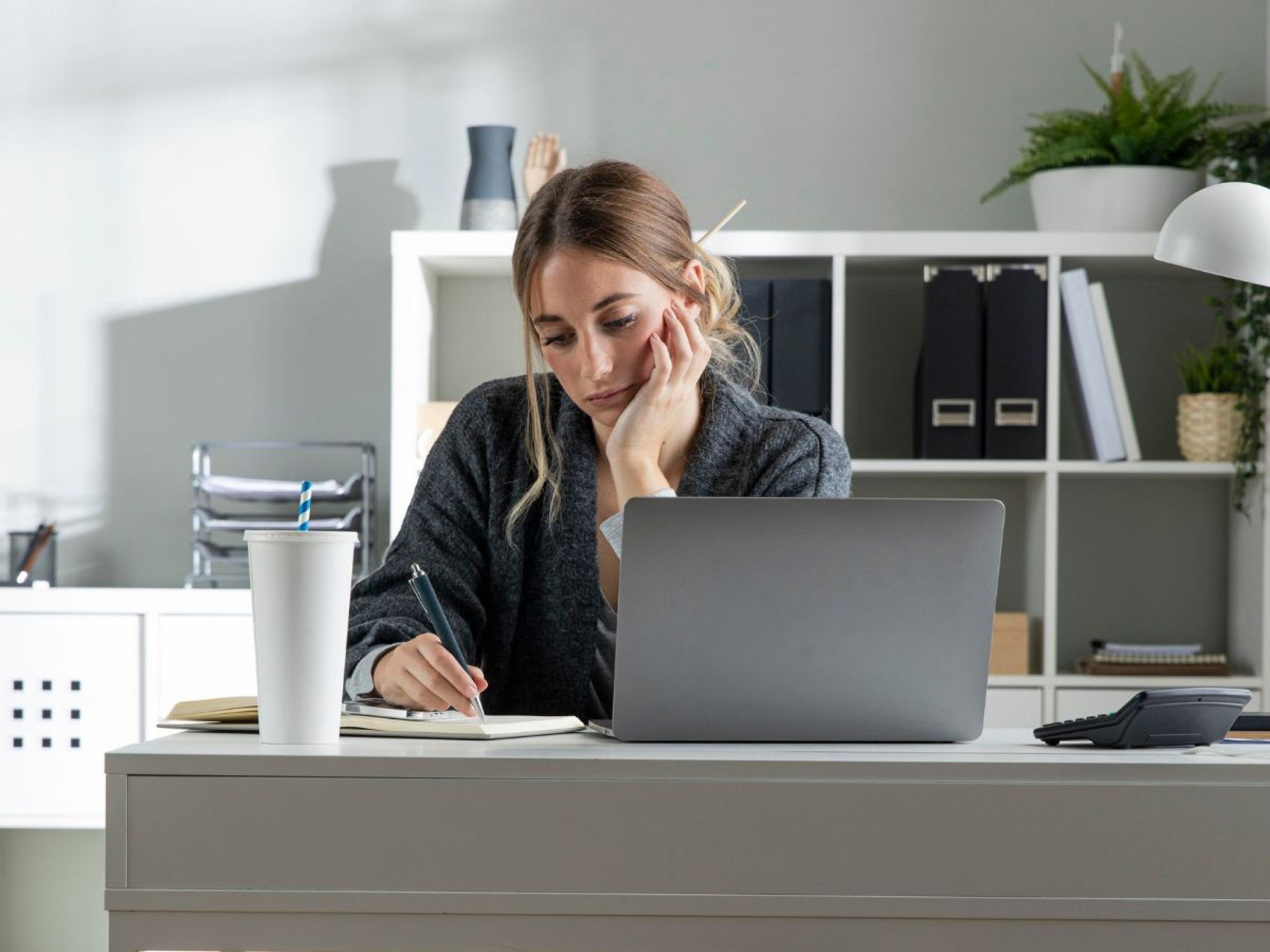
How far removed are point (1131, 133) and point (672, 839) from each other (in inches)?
83.6

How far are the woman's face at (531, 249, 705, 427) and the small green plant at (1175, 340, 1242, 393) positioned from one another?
1419 millimetres

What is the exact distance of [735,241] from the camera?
8.29 ft

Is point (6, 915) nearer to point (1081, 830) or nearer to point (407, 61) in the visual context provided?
point (407, 61)

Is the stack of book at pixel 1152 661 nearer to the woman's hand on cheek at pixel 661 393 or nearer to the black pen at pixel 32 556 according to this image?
the woman's hand on cheek at pixel 661 393

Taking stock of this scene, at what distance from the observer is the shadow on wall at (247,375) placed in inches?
113

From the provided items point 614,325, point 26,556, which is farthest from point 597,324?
point 26,556

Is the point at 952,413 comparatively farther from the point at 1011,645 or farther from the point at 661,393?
the point at 661,393

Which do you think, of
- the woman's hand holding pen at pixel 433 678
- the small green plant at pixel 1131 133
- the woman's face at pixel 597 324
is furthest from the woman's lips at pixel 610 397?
the small green plant at pixel 1131 133

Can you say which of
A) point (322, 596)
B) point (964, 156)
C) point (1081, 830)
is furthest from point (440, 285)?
point (1081, 830)

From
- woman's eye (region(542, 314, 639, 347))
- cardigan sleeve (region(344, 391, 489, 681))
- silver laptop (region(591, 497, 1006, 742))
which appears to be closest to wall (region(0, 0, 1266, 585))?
cardigan sleeve (region(344, 391, 489, 681))

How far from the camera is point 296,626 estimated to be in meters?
0.88

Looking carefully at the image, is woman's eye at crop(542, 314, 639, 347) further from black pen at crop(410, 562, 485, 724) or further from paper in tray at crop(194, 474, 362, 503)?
paper in tray at crop(194, 474, 362, 503)

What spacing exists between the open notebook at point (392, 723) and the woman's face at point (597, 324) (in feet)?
1.74

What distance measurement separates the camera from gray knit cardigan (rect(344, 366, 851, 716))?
1.52 m
